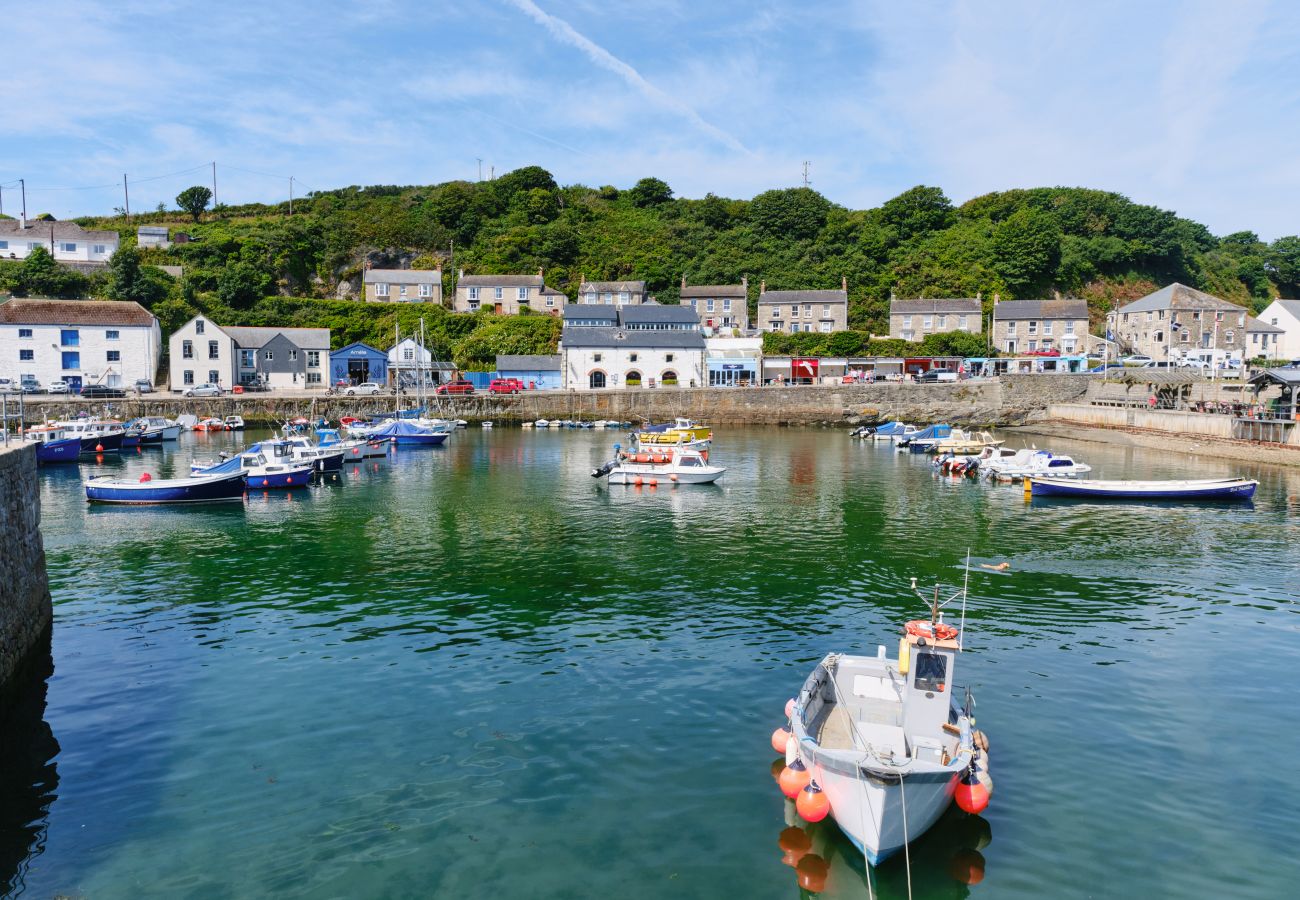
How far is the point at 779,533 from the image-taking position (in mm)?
33188

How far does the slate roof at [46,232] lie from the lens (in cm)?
10256

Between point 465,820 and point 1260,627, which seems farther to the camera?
point 1260,627

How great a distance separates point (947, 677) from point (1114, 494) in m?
33.4

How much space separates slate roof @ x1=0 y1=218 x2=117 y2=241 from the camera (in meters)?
103

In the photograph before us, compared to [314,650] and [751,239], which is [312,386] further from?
[314,650]

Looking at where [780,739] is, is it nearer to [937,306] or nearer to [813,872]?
[813,872]

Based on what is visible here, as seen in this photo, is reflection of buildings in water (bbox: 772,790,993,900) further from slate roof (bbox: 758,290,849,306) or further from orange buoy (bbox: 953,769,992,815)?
slate roof (bbox: 758,290,849,306)

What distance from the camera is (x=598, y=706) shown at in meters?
16.7

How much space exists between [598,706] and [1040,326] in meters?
96.1

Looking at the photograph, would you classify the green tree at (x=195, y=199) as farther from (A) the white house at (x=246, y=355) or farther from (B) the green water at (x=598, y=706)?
(B) the green water at (x=598, y=706)

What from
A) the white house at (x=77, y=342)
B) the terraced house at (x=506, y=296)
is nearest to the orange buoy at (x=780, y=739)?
the white house at (x=77, y=342)

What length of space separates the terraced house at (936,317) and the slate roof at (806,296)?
6848mm

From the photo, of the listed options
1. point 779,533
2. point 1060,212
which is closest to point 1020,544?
point 779,533

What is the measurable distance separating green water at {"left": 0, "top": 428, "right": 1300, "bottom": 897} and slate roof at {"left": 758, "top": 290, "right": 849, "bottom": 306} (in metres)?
70.8
